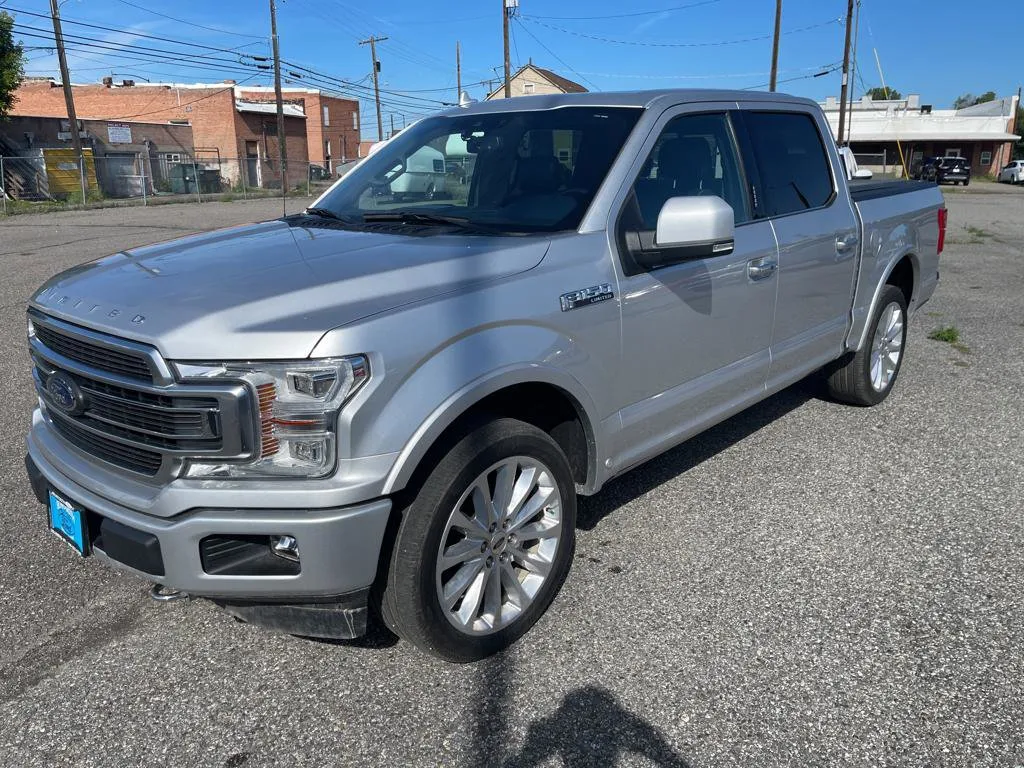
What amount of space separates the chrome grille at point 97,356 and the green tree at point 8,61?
38392 mm

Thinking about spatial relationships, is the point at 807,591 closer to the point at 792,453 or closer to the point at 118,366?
the point at 792,453

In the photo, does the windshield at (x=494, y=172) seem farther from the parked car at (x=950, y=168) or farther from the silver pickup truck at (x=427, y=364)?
the parked car at (x=950, y=168)

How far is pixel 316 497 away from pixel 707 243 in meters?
1.77

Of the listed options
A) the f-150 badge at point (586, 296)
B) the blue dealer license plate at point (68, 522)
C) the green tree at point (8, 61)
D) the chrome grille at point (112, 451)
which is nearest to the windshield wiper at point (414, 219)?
the f-150 badge at point (586, 296)

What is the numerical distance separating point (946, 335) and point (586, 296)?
6025 mm

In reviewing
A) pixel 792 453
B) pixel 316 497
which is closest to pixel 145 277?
pixel 316 497

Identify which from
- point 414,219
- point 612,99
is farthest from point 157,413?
point 612,99

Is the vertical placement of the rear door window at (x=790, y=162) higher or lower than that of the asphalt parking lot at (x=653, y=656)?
higher

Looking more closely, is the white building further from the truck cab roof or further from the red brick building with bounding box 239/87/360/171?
the truck cab roof

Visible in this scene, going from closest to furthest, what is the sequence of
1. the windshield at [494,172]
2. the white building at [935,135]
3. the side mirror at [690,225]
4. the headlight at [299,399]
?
the headlight at [299,399], the side mirror at [690,225], the windshield at [494,172], the white building at [935,135]

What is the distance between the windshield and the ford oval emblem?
1.44 meters

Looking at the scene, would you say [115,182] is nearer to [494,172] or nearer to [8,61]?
[8,61]

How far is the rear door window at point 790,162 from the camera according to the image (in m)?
4.39

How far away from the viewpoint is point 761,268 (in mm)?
4062
